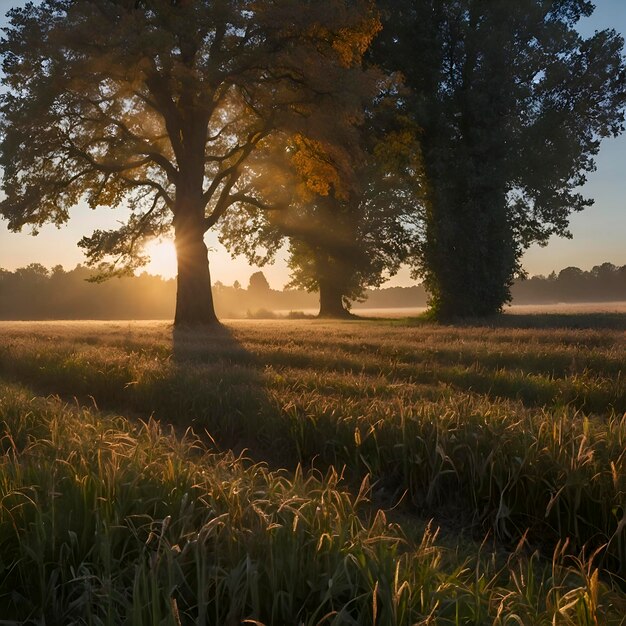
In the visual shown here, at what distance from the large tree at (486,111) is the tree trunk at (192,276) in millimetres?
8721

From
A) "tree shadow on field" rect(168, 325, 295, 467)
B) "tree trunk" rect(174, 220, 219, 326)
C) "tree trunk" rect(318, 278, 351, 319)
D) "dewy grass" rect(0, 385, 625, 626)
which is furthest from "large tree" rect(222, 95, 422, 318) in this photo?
"dewy grass" rect(0, 385, 625, 626)

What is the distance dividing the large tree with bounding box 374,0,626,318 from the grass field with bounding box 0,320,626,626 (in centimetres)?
1451

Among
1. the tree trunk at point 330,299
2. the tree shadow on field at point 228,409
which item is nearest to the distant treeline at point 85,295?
the tree trunk at point 330,299

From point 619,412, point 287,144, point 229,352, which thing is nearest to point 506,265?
point 287,144

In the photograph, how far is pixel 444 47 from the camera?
22781mm

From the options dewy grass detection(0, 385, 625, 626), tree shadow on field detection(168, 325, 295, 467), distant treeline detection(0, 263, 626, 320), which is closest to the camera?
dewy grass detection(0, 385, 625, 626)

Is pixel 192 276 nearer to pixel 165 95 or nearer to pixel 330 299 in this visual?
pixel 165 95

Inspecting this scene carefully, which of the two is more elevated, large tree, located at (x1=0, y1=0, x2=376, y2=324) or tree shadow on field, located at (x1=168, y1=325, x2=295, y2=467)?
large tree, located at (x1=0, y1=0, x2=376, y2=324)

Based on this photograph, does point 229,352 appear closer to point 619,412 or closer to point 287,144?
point 619,412

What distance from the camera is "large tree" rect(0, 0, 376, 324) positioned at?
54.2 ft

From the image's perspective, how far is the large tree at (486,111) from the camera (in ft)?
71.7

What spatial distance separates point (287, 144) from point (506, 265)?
32.1 feet

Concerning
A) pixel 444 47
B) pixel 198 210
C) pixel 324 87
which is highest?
pixel 444 47

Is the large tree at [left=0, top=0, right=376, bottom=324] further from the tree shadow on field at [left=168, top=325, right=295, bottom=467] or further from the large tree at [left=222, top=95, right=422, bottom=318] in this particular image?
the tree shadow on field at [left=168, top=325, right=295, bottom=467]
